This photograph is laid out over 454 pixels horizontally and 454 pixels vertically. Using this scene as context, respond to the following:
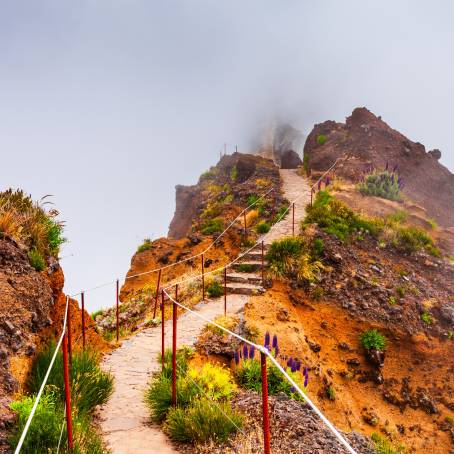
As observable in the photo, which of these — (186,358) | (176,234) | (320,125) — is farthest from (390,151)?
(186,358)

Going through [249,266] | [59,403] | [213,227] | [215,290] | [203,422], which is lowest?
[203,422]

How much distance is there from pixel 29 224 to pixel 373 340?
9.49m

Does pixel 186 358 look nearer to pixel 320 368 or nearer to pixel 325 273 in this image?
pixel 320 368

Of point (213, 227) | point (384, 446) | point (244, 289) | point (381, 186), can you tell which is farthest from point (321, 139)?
point (384, 446)

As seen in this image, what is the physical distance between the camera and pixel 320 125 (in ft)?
101

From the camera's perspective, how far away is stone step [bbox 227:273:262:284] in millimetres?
13883

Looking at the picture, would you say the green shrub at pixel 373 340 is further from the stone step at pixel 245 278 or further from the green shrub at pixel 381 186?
the green shrub at pixel 381 186

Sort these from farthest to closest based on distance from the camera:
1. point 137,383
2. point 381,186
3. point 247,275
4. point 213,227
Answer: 1. point 381,186
2. point 213,227
3. point 247,275
4. point 137,383

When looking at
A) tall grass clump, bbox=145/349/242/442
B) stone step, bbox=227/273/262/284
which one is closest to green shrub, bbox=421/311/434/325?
stone step, bbox=227/273/262/284

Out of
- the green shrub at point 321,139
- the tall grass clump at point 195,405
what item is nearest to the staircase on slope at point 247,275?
the tall grass clump at point 195,405

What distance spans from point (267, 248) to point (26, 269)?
10.0 m

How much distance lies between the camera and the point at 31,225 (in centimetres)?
753

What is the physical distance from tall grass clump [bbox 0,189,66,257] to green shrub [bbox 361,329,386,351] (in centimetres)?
861

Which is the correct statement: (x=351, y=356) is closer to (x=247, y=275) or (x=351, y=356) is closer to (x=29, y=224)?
(x=247, y=275)
